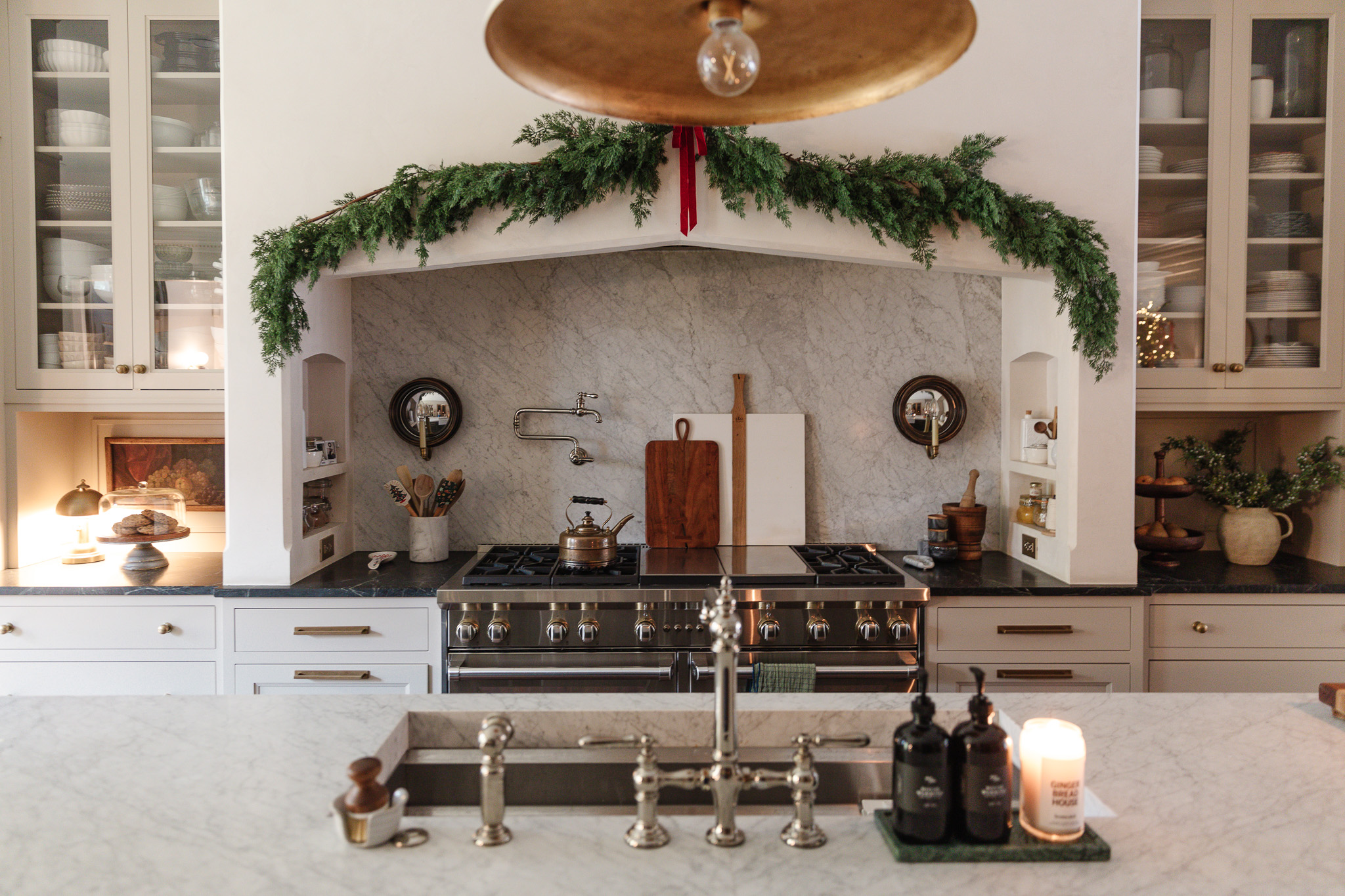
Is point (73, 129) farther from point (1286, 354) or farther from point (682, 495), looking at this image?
point (1286, 354)

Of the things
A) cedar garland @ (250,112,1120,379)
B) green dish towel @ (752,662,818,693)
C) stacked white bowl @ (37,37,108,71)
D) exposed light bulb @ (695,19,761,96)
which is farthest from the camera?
stacked white bowl @ (37,37,108,71)

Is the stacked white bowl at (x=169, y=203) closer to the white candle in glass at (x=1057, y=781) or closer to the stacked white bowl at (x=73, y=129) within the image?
the stacked white bowl at (x=73, y=129)

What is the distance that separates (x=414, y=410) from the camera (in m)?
3.19

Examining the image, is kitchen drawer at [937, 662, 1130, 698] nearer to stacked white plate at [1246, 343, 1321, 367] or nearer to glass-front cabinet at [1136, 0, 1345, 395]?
glass-front cabinet at [1136, 0, 1345, 395]

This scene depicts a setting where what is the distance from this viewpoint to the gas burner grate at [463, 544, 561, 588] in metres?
2.63

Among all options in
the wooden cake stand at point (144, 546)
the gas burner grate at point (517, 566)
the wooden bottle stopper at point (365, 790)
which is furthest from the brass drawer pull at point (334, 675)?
the wooden bottle stopper at point (365, 790)

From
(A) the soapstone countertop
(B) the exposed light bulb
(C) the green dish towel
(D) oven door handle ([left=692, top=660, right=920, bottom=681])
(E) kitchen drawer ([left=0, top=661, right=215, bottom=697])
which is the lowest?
(E) kitchen drawer ([left=0, top=661, right=215, bottom=697])

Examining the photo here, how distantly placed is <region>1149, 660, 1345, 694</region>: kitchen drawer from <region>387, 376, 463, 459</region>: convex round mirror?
2.58 metres

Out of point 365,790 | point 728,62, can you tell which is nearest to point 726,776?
point 365,790

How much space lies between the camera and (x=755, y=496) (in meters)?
3.19

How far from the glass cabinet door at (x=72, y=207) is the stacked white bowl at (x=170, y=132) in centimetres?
9

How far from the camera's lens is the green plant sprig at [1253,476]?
2916mm

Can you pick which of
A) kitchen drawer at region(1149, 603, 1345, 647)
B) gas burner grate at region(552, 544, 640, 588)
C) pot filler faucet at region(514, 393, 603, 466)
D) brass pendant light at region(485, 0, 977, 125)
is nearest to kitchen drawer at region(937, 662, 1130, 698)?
kitchen drawer at region(1149, 603, 1345, 647)

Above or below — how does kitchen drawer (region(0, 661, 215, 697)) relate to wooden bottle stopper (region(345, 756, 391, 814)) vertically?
below
